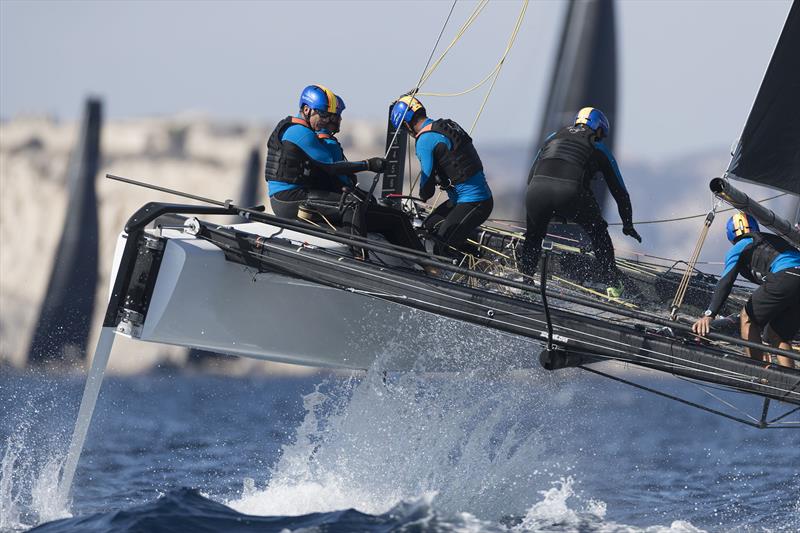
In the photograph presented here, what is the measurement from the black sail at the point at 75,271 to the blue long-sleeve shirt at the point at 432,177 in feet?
72.2

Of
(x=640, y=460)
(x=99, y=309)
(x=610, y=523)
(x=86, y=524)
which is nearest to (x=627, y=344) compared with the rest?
(x=610, y=523)

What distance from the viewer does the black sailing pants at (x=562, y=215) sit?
21.7 feet

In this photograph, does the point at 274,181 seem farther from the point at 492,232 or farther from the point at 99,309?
the point at 99,309

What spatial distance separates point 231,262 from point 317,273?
1.66 ft

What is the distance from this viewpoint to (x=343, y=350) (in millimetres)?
6840

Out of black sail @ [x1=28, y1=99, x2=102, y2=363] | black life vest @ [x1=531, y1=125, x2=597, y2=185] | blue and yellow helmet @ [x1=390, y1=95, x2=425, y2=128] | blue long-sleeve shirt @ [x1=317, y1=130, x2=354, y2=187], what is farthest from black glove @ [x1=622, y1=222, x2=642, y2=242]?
black sail @ [x1=28, y1=99, x2=102, y2=363]

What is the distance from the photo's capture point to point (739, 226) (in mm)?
6266

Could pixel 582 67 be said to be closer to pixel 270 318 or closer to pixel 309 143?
pixel 309 143

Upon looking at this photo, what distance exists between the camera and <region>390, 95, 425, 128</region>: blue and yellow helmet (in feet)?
21.8

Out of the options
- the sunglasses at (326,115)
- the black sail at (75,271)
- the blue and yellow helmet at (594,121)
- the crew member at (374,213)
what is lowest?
the black sail at (75,271)

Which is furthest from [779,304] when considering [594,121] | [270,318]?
[270,318]

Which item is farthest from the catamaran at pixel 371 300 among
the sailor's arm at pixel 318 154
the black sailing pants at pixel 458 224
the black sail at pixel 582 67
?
the black sail at pixel 582 67

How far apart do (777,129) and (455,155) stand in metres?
1.83

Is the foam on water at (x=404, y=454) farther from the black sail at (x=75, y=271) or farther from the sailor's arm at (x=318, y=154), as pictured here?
the black sail at (x=75, y=271)
